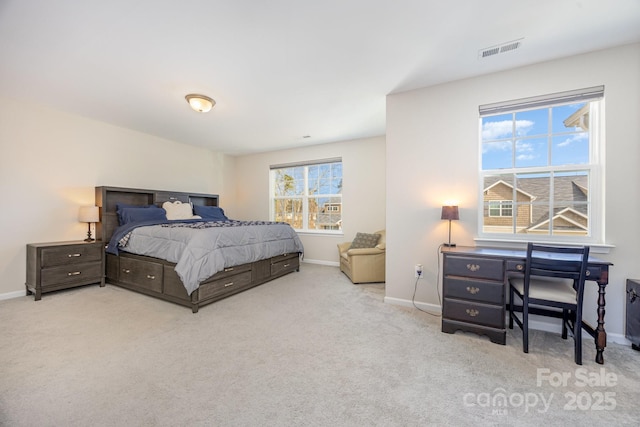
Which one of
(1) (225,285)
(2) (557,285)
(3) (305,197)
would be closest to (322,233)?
(3) (305,197)

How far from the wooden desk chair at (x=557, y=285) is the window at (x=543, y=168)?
1.74 ft

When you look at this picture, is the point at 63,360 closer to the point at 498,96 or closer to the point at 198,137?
the point at 198,137

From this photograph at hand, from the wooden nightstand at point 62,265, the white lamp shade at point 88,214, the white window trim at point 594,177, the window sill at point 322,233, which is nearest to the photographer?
the white window trim at point 594,177

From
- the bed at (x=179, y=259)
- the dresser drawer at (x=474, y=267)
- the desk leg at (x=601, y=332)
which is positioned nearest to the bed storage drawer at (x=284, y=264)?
the bed at (x=179, y=259)

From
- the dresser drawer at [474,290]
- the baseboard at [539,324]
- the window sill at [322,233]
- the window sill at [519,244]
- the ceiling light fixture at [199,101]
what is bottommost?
the baseboard at [539,324]

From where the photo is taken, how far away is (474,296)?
2.24 metres

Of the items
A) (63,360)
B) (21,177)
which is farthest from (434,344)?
(21,177)

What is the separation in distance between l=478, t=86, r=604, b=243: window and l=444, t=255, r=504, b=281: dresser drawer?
53 centimetres

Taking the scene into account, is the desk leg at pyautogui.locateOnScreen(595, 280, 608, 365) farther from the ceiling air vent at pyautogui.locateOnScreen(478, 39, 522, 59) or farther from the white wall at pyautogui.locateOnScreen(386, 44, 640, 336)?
the ceiling air vent at pyautogui.locateOnScreen(478, 39, 522, 59)

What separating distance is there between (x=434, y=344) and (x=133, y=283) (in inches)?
146

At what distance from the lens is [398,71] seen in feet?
8.40

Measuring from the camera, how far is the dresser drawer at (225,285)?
9.51ft

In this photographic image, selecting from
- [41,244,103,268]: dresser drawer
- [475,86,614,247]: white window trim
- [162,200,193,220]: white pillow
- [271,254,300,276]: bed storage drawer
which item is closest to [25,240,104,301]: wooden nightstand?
[41,244,103,268]: dresser drawer

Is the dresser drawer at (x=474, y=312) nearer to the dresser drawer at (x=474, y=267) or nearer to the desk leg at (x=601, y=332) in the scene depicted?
the dresser drawer at (x=474, y=267)
